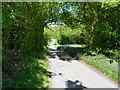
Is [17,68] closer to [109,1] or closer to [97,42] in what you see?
[109,1]

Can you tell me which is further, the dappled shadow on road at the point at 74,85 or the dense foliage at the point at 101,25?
the dense foliage at the point at 101,25

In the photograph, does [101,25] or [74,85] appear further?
[101,25]

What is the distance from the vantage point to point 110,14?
10.2 metres

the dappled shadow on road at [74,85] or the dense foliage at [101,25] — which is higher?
the dense foliage at [101,25]

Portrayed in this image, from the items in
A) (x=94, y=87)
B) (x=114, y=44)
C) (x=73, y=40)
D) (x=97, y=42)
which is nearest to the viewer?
(x=94, y=87)

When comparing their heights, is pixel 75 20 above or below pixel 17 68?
above

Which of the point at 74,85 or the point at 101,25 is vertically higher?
the point at 101,25

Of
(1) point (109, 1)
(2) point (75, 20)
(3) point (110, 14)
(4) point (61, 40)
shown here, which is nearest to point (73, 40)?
(4) point (61, 40)

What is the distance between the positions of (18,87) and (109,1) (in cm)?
735

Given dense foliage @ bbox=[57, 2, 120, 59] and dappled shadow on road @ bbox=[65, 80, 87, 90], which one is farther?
dense foliage @ bbox=[57, 2, 120, 59]

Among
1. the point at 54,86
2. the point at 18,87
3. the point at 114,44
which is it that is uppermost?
the point at 114,44

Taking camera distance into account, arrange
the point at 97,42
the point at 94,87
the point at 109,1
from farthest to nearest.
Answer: the point at 97,42 → the point at 109,1 → the point at 94,87

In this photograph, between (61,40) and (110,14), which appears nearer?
(110,14)

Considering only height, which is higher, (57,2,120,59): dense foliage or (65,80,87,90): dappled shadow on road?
(57,2,120,59): dense foliage
